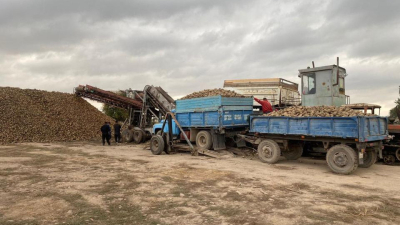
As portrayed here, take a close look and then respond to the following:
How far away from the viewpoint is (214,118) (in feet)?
40.7

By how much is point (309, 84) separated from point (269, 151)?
10.3ft

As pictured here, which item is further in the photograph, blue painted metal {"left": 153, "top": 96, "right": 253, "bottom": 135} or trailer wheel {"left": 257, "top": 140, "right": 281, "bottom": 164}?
blue painted metal {"left": 153, "top": 96, "right": 253, "bottom": 135}

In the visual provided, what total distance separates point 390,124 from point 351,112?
2992mm

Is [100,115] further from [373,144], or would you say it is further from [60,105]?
[373,144]

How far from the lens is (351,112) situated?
28.8ft

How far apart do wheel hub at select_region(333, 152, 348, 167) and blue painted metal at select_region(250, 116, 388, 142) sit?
0.55 meters

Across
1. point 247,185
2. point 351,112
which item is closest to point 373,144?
point 351,112

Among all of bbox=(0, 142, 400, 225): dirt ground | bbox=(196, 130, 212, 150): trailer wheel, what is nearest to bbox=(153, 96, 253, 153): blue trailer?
bbox=(196, 130, 212, 150): trailer wheel

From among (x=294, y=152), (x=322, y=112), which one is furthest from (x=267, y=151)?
(x=322, y=112)

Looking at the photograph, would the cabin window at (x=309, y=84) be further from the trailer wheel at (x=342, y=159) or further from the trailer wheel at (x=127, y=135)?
the trailer wheel at (x=127, y=135)

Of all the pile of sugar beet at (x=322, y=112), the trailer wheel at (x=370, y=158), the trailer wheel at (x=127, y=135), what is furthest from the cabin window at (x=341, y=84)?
the trailer wheel at (x=127, y=135)

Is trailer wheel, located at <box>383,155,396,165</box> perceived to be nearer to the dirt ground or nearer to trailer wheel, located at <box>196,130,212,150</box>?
the dirt ground

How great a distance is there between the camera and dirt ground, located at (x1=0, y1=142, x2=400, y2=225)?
4820mm

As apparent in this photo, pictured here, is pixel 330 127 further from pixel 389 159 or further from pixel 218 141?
pixel 218 141
